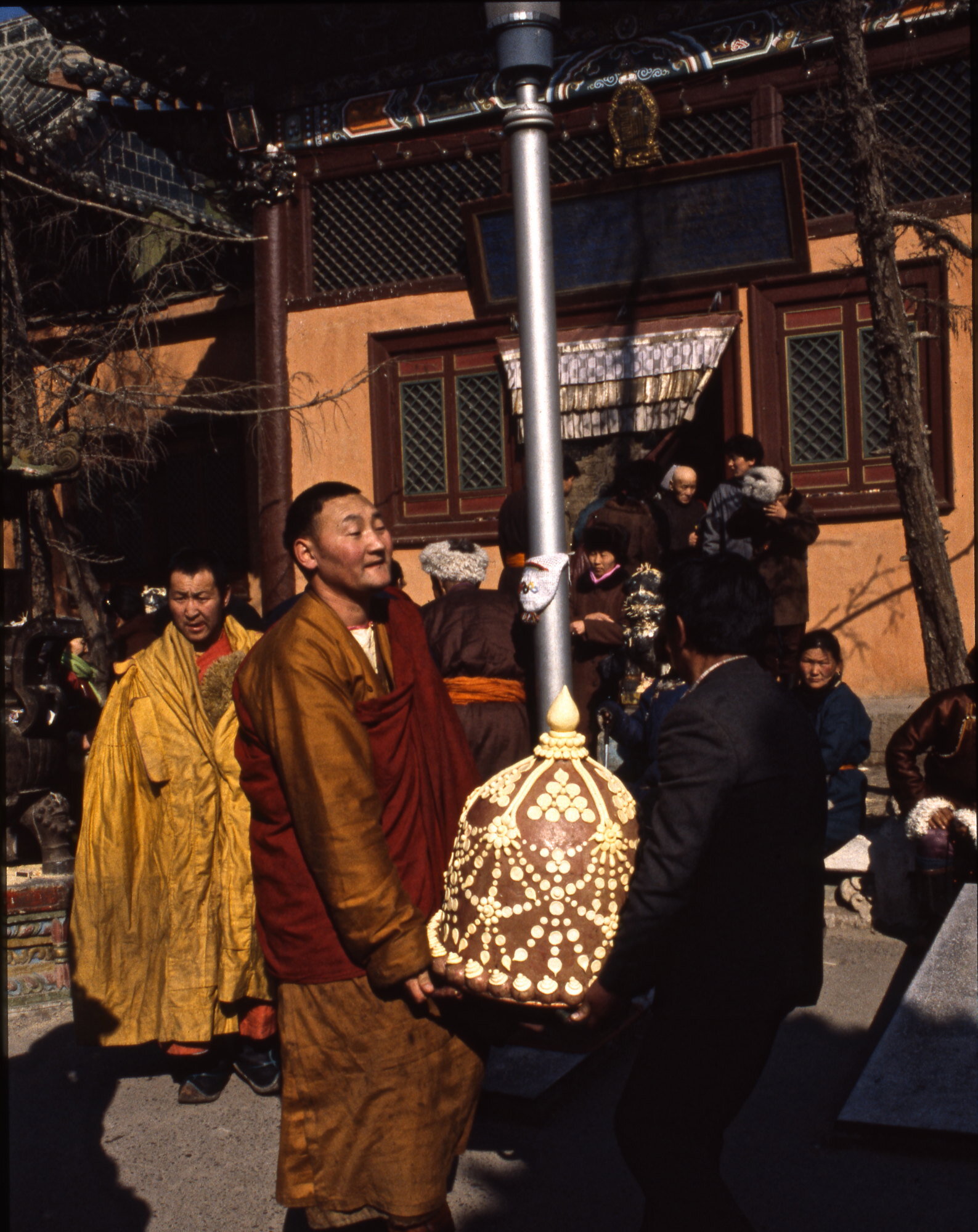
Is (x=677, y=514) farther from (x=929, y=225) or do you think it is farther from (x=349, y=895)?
(x=349, y=895)

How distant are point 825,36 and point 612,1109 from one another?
6.79m

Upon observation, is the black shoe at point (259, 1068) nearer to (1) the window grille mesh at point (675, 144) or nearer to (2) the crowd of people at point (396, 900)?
(2) the crowd of people at point (396, 900)

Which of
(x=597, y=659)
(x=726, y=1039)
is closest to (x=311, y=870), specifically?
(x=726, y=1039)

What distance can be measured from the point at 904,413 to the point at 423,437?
14.3ft

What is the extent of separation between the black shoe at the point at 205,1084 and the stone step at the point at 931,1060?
2.02m

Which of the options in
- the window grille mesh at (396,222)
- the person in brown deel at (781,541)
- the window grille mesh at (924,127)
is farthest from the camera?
the window grille mesh at (396,222)

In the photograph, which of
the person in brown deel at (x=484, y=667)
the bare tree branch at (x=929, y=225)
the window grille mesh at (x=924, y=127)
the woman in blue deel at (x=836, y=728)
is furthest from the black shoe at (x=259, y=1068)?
the window grille mesh at (x=924, y=127)

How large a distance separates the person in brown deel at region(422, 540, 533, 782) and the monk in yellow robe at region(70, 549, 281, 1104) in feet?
2.79

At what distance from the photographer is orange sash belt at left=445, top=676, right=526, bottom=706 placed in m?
4.61

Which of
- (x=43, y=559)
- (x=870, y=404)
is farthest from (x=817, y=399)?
(x=43, y=559)

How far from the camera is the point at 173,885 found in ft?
13.4

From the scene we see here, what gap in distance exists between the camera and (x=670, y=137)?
8.52 meters

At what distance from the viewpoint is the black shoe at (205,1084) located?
4.08 metres

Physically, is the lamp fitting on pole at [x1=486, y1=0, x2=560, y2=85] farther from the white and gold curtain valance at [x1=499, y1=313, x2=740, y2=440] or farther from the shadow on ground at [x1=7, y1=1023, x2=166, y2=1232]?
the white and gold curtain valance at [x1=499, y1=313, x2=740, y2=440]
